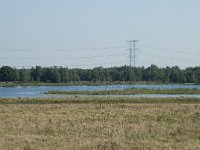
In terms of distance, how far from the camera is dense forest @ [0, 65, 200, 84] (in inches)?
6560

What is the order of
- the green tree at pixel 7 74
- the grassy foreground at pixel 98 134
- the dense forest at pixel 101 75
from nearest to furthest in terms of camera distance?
the grassy foreground at pixel 98 134 → the green tree at pixel 7 74 → the dense forest at pixel 101 75

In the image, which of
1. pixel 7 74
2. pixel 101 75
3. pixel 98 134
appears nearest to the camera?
pixel 98 134

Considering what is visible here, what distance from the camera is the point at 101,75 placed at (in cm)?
17850

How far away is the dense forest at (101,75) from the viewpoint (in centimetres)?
16662

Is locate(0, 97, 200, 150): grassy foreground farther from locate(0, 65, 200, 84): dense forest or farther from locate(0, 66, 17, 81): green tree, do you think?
locate(0, 66, 17, 81): green tree

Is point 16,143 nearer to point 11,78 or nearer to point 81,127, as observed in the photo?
point 81,127

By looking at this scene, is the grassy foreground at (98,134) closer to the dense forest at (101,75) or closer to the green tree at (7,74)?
the dense forest at (101,75)

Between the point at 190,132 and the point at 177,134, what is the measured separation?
810 mm

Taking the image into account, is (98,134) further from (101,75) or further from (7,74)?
(101,75)

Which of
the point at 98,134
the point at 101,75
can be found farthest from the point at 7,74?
the point at 98,134

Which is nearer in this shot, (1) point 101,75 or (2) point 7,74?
(2) point 7,74

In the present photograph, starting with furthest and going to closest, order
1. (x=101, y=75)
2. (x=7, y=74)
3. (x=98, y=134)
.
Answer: (x=101, y=75), (x=7, y=74), (x=98, y=134)

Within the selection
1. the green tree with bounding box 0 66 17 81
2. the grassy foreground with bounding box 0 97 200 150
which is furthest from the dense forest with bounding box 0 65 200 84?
the grassy foreground with bounding box 0 97 200 150

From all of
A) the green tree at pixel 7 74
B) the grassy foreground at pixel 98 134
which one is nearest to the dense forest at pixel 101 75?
the green tree at pixel 7 74
